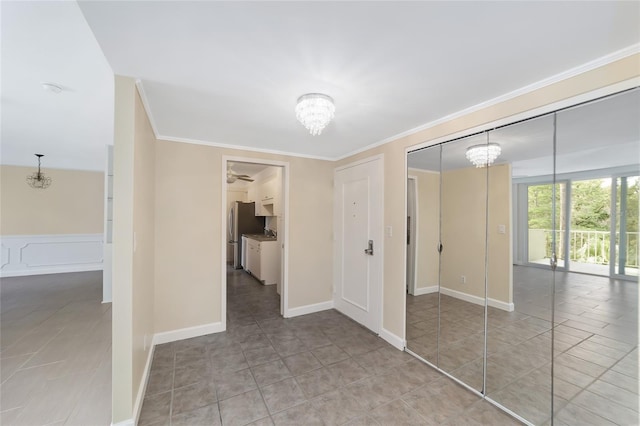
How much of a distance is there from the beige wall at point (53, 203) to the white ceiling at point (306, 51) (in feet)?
15.2

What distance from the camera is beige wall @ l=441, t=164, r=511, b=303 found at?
1.99 m

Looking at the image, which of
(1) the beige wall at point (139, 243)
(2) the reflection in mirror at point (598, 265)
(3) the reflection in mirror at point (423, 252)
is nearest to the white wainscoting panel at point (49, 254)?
(1) the beige wall at point (139, 243)

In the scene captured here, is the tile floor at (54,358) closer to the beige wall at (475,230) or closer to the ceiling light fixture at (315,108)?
the ceiling light fixture at (315,108)

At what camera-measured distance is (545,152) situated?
1.75m

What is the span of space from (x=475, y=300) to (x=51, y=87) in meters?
4.04

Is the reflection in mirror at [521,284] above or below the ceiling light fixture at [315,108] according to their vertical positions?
below

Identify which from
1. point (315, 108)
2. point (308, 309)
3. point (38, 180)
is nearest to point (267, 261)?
point (308, 309)

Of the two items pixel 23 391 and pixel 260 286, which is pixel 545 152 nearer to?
pixel 23 391

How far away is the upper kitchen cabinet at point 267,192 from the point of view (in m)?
5.16

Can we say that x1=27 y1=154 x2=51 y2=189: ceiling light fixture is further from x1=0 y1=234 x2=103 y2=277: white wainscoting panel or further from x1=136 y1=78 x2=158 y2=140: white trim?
x1=136 y1=78 x2=158 y2=140: white trim

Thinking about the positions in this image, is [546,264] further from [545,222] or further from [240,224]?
[240,224]

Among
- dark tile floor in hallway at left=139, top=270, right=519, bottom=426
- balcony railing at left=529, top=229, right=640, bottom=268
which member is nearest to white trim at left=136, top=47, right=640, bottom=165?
balcony railing at left=529, top=229, right=640, bottom=268

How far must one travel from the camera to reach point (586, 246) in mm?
1624

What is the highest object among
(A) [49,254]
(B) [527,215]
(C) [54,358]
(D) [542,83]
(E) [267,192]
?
(D) [542,83]
